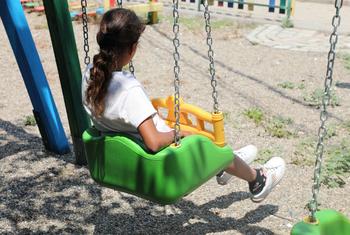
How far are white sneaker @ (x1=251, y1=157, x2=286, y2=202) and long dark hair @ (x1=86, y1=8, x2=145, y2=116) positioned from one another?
107 centimetres

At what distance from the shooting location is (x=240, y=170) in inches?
113

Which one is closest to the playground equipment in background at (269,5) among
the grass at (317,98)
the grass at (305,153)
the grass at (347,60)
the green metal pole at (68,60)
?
the grass at (347,60)

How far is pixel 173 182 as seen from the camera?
91.2 inches

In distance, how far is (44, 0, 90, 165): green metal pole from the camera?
11.4ft

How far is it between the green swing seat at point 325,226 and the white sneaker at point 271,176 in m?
0.81

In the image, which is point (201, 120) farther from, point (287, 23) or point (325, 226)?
point (287, 23)

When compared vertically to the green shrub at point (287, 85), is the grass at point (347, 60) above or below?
below

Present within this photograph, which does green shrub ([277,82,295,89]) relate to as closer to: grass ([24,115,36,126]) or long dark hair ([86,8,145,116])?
grass ([24,115,36,126])

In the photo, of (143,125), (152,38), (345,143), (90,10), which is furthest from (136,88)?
(90,10)

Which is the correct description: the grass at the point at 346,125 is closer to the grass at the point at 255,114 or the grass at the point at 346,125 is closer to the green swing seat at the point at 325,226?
the grass at the point at 255,114

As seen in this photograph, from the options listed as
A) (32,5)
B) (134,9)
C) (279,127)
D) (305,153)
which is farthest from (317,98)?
(32,5)

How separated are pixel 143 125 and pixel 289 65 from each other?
A: 4.45m

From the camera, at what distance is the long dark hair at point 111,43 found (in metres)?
2.34

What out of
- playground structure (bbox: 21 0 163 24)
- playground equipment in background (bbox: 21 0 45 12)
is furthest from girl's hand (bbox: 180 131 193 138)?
playground equipment in background (bbox: 21 0 45 12)
